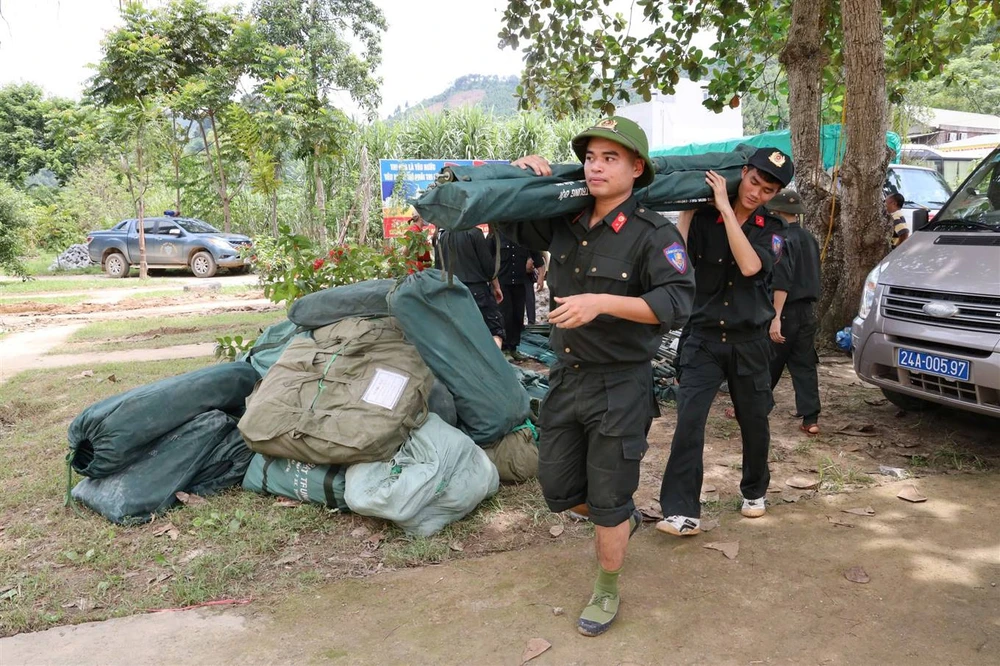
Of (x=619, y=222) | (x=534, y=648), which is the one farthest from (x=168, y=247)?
A: (x=534, y=648)

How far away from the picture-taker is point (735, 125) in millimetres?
39000

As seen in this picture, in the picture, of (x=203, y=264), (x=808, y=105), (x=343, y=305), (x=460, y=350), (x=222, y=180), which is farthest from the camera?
(x=222, y=180)

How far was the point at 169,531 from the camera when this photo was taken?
11.8 feet

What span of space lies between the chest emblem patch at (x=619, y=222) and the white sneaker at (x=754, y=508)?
1.82 m

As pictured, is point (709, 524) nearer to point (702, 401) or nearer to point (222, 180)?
point (702, 401)

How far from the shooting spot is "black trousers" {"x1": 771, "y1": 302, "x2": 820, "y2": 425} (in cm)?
510

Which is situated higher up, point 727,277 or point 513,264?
point 727,277

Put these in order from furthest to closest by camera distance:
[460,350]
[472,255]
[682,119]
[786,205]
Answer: [682,119], [472,255], [786,205], [460,350]

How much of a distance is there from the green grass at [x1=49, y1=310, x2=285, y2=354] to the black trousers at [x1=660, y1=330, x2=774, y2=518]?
6275 millimetres

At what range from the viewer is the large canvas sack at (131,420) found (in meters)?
3.65

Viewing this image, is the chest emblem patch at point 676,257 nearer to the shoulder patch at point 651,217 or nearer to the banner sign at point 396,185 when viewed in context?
the shoulder patch at point 651,217

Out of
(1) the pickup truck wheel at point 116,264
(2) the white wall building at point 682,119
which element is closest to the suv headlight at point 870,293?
(1) the pickup truck wheel at point 116,264

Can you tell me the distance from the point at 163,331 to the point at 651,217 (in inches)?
339

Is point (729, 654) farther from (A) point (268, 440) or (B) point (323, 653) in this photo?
(A) point (268, 440)
